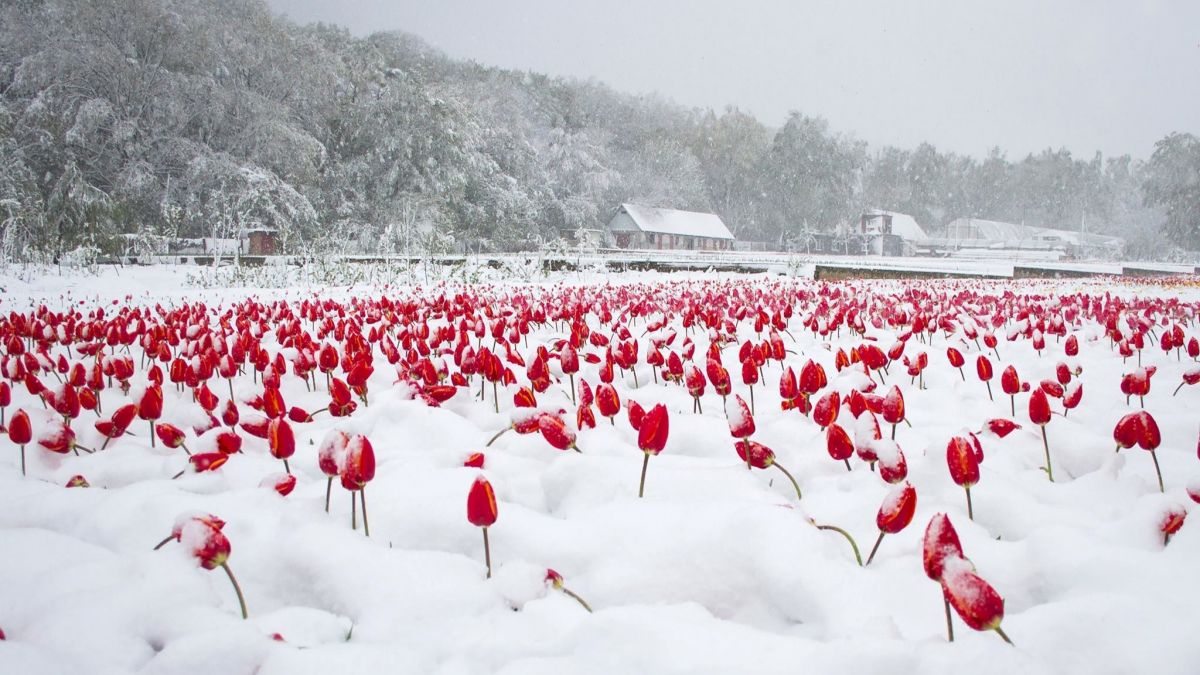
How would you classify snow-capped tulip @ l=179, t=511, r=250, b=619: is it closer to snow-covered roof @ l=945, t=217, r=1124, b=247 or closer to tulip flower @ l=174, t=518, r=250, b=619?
Result: tulip flower @ l=174, t=518, r=250, b=619

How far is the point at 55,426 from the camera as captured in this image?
83.4 inches

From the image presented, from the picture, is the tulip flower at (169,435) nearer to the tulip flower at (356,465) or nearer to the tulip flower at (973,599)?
the tulip flower at (356,465)

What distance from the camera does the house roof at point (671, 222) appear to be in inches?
2280

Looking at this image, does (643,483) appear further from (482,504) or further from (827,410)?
(827,410)

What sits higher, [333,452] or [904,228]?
[904,228]

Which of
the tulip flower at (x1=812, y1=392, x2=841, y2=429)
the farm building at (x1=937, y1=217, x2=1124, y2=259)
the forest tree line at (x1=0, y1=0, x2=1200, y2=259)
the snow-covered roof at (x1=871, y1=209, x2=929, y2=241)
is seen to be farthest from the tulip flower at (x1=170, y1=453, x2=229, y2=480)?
the farm building at (x1=937, y1=217, x2=1124, y2=259)

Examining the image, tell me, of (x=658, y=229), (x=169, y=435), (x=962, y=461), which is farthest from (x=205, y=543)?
(x=658, y=229)

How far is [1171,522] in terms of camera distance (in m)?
1.56

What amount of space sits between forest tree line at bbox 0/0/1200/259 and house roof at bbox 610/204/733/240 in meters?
2.55

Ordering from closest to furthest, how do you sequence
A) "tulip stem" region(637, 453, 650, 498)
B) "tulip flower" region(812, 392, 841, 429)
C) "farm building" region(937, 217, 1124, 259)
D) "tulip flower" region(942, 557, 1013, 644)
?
"tulip flower" region(942, 557, 1013, 644) < "tulip stem" region(637, 453, 650, 498) < "tulip flower" region(812, 392, 841, 429) < "farm building" region(937, 217, 1124, 259)

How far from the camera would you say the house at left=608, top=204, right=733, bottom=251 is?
57875mm

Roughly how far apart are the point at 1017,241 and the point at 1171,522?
100m

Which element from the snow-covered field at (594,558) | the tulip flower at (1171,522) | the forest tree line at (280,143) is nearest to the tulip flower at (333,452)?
the snow-covered field at (594,558)

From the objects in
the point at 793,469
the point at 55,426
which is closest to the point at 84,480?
the point at 55,426
